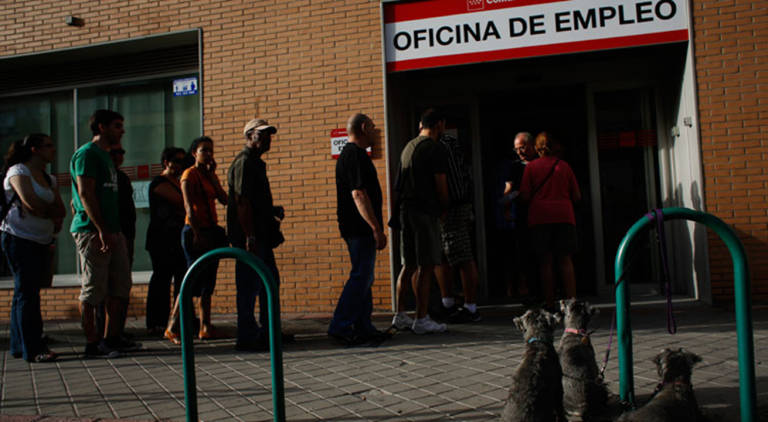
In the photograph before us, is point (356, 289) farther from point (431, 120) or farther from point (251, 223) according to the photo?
point (431, 120)

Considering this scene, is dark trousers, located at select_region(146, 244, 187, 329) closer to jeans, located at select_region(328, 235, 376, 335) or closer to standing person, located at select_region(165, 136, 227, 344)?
standing person, located at select_region(165, 136, 227, 344)

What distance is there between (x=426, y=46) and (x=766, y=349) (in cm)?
472

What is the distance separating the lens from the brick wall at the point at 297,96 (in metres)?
7.26

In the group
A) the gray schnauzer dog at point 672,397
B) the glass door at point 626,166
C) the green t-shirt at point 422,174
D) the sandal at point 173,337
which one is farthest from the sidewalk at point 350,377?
the glass door at point 626,166

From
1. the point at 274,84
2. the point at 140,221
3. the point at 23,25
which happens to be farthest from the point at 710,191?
the point at 23,25

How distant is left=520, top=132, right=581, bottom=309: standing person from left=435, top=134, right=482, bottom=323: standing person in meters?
0.68

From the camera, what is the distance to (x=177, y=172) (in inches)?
253

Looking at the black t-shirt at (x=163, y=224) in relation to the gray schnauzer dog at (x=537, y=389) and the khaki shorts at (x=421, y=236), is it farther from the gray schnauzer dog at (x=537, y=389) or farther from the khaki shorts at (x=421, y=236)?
the gray schnauzer dog at (x=537, y=389)

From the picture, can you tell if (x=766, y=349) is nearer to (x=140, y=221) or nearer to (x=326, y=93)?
(x=326, y=93)

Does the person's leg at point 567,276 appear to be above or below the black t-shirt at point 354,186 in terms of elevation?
below

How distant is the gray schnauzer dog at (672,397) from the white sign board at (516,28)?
4.74m

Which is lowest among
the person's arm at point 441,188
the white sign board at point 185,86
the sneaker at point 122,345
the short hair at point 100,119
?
the sneaker at point 122,345

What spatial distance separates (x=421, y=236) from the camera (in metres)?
5.43

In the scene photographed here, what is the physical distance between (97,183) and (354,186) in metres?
2.24
